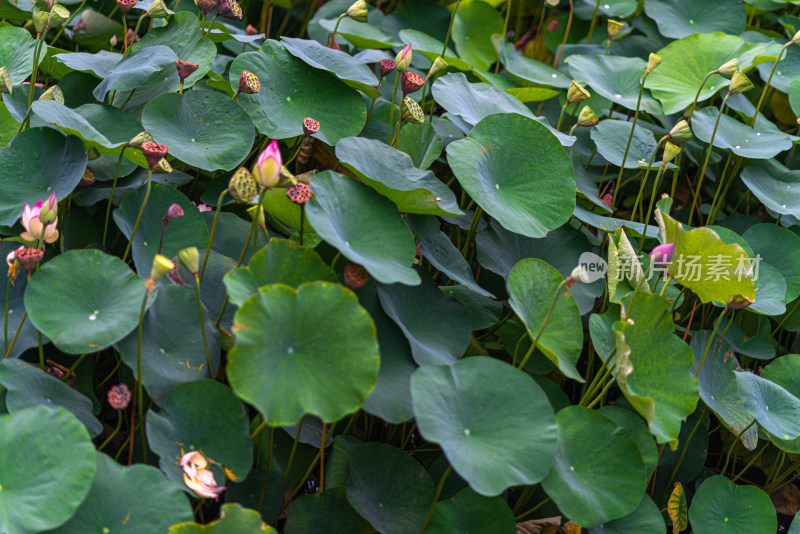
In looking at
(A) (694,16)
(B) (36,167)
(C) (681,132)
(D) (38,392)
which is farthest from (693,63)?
(D) (38,392)

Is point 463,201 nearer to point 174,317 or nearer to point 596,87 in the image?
point 596,87

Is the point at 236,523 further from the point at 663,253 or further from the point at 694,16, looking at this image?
the point at 694,16

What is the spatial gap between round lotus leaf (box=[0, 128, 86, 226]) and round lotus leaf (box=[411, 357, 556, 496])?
0.71m

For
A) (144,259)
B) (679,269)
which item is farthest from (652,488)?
(144,259)

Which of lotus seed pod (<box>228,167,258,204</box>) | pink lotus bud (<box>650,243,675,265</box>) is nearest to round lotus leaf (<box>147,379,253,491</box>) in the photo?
lotus seed pod (<box>228,167,258,204</box>)

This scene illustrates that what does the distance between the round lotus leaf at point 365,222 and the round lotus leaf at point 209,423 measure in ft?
0.93

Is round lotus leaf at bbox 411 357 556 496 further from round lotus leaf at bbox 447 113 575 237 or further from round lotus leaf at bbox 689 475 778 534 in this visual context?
round lotus leaf at bbox 689 475 778 534

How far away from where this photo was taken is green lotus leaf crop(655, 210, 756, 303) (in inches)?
40.1

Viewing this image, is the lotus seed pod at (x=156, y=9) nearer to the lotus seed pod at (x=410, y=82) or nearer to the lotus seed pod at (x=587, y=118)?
the lotus seed pod at (x=410, y=82)

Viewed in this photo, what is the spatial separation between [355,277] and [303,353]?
159 mm

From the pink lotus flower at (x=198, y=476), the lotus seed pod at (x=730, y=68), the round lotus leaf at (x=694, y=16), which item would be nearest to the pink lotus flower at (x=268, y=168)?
the pink lotus flower at (x=198, y=476)

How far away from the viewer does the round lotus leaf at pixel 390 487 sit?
0.99 m

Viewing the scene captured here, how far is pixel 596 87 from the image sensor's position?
5.53 ft

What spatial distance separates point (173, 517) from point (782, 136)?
1632 mm
